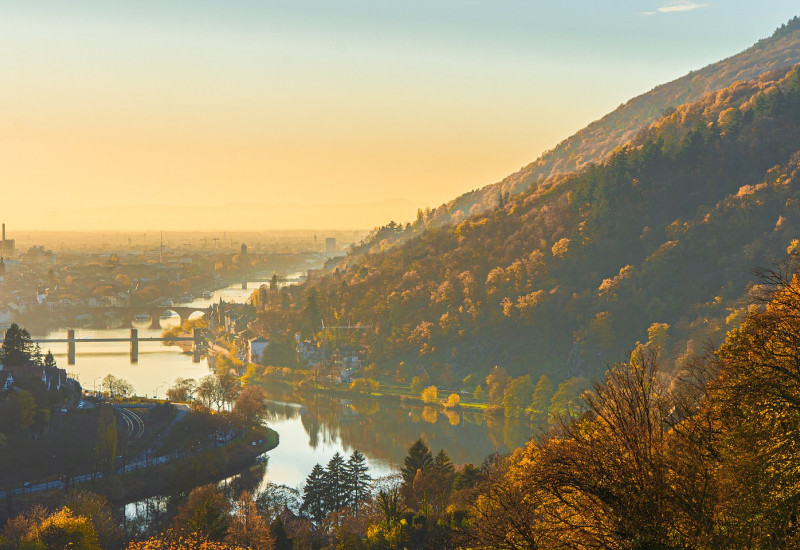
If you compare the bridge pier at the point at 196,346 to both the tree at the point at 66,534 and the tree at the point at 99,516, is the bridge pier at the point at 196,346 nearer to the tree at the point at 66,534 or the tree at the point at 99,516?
the tree at the point at 99,516

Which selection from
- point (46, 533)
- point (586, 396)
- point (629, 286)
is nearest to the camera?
point (586, 396)

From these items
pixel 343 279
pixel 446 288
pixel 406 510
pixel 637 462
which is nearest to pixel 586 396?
pixel 637 462

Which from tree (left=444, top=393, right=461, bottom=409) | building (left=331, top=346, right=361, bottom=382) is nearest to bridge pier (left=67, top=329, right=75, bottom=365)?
building (left=331, top=346, right=361, bottom=382)

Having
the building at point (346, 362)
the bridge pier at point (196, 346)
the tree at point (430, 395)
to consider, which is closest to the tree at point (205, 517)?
the tree at point (430, 395)

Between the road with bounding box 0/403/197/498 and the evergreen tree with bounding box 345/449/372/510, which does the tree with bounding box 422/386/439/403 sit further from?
the evergreen tree with bounding box 345/449/372/510

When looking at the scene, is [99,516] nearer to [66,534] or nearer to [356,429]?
[66,534]

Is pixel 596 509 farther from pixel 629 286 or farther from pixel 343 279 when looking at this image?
pixel 343 279
